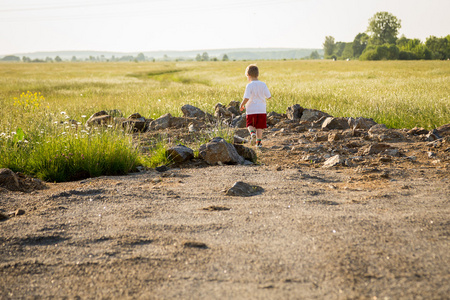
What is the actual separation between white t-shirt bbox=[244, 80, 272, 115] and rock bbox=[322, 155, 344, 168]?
2101 mm

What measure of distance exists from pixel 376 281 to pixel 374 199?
75.5 inches

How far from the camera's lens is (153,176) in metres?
5.99

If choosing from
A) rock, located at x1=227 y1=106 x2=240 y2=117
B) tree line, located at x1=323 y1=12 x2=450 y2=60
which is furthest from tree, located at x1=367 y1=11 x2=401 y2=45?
rock, located at x1=227 y1=106 x2=240 y2=117

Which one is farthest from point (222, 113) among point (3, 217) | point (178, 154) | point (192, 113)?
point (3, 217)

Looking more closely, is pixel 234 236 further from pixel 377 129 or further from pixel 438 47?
pixel 438 47

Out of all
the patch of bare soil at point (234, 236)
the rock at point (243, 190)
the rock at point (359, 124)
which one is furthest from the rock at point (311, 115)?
the rock at point (243, 190)

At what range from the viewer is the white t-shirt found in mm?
8023

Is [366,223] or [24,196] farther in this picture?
[24,196]

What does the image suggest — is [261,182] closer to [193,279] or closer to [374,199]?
[374,199]

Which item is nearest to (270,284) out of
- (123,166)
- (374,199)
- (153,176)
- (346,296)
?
(346,296)

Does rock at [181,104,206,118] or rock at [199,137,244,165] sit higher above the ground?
rock at [181,104,206,118]

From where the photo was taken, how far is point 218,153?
21.6 feet

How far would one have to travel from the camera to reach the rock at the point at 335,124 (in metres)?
9.12

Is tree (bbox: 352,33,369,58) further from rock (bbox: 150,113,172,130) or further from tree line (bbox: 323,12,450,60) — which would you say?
rock (bbox: 150,113,172,130)
